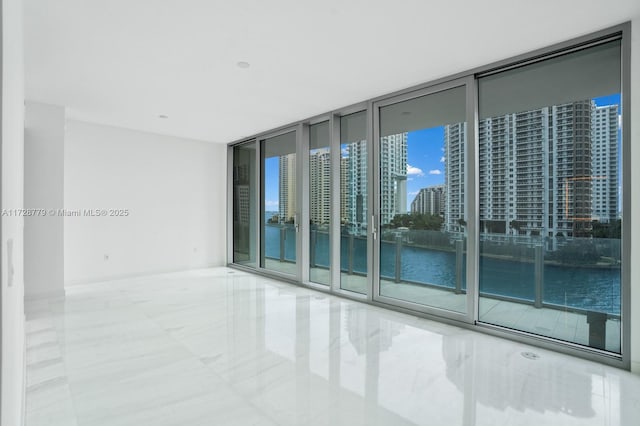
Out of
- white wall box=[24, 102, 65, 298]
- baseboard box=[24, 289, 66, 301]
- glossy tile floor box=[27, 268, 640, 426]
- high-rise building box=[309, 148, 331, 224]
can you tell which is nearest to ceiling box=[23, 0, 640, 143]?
white wall box=[24, 102, 65, 298]

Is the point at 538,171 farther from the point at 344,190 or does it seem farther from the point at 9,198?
the point at 9,198

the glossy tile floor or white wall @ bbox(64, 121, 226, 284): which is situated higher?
white wall @ bbox(64, 121, 226, 284)

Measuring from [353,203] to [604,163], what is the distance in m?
2.88

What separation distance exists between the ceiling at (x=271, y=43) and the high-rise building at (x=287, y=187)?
155cm

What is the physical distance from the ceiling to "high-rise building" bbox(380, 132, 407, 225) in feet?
2.17

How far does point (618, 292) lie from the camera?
119 inches

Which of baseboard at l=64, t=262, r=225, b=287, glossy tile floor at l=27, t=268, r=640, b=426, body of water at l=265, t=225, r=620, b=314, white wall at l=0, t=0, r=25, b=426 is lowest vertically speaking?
glossy tile floor at l=27, t=268, r=640, b=426

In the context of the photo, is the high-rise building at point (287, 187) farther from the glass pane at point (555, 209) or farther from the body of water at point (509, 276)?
the glass pane at point (555, 209)

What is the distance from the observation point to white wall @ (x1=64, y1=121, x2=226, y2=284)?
19.1 feet

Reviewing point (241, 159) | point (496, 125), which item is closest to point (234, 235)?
point (241, 159)

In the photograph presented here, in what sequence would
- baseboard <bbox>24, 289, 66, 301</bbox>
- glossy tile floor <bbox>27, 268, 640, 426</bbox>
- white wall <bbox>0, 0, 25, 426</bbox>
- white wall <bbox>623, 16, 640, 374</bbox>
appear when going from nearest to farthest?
1. white wall <bbox>0, 0, 25, 426</bbox>
2. glossy tile floor <bbox>27, 268, 640, 426</bbox>
3. white wall <bbox>623, 16, 640, 374</bbox>
4. baseboard <bbox>24, 289, 66, 301</bbox>

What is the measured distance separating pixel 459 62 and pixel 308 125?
9.17ft

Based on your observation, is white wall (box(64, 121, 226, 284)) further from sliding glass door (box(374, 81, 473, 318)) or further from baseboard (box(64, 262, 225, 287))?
sliding glass door (box(374, 81, 473, 318))

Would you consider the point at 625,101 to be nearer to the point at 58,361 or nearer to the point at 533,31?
the point at 533,31
